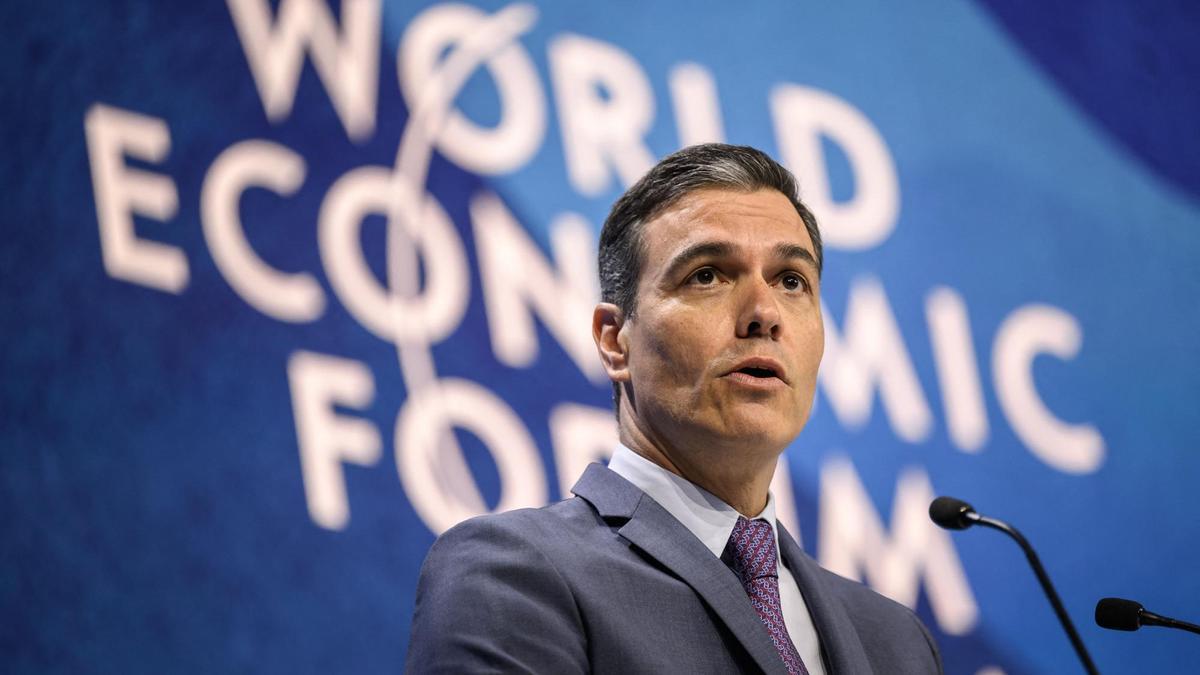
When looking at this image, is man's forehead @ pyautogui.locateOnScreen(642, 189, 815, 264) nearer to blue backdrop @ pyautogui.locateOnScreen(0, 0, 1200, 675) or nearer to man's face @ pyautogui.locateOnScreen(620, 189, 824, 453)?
man's face @ pyautogui.locateOnScreen(620, 189, 824, 453)

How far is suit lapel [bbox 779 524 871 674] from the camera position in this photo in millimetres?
1758

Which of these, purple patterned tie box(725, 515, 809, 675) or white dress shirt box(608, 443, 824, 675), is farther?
white dress shirt box(608, 443, 824, 675)

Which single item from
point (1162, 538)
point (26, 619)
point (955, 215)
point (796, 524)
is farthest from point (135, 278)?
point (1162, 538)

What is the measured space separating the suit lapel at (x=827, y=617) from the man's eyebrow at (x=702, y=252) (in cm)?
45

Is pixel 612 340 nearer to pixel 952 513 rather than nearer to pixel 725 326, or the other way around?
pixel 725 326

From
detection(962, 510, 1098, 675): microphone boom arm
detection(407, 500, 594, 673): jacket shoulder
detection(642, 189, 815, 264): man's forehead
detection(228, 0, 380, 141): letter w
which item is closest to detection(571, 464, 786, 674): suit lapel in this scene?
detection(407, 500, 594, 673): jacket shoulder

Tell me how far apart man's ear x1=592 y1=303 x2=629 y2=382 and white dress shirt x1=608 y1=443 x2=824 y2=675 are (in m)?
0.18

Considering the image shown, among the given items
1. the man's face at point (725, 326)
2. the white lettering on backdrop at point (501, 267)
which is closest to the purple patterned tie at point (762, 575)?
the man's face at point (725, 326)

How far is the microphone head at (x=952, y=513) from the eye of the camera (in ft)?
7.03

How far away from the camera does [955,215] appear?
3426mm

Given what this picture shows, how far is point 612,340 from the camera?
79.6 inches

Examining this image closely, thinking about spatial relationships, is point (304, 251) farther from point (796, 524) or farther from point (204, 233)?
point (796, 524)

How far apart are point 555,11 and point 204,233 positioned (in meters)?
1.03

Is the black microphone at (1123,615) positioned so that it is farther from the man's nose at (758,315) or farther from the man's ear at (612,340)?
the man's ear at (612,340)
